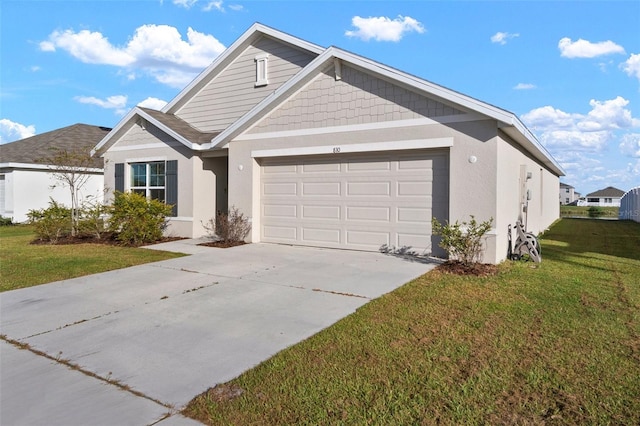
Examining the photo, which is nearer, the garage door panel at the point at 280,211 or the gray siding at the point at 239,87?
the garage door panel at the point at 280,211

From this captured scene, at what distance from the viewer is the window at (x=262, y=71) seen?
1386 cm

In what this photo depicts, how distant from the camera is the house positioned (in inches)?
339

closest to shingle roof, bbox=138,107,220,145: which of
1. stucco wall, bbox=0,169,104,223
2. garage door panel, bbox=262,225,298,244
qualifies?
garage door panel, bbox=262,225,298,244

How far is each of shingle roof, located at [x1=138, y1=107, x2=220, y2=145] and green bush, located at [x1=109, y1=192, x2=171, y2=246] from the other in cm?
233

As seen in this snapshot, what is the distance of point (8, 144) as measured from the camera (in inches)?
899

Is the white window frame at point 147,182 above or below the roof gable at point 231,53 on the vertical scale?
below

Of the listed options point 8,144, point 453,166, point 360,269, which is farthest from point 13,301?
point 8,144

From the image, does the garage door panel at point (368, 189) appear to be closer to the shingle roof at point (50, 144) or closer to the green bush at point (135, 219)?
the green bush at point (135, 219)

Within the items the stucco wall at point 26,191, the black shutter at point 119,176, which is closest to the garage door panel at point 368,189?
Answer: the black shutter at point 119,176

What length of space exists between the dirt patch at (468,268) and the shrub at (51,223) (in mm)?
11418

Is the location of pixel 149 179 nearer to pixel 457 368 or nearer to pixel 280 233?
pixel 280 233

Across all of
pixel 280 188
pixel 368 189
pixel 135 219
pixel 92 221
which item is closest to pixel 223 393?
pixel 368 189

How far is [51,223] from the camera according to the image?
41.0ft

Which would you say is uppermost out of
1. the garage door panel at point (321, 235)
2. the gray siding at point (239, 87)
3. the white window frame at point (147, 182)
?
the gray siding at point (239, 87)
